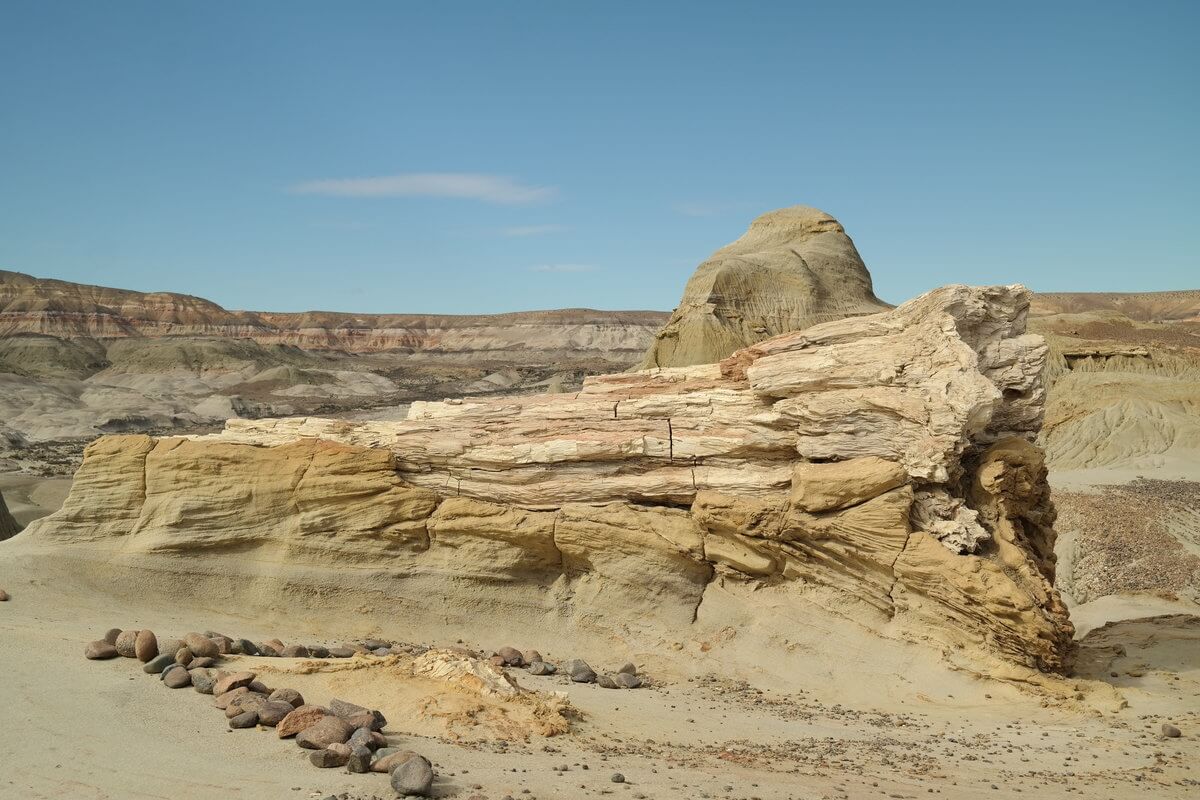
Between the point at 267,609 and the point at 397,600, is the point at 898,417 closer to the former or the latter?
the point at 397,600

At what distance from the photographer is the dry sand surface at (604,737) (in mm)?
6781

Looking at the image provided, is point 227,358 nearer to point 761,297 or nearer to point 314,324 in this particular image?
point 314,324

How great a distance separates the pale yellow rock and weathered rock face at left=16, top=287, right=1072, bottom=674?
28 millimetres

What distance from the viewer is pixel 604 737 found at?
8375 millimetres

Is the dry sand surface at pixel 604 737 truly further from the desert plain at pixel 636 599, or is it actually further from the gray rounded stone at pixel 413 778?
the gray rounded stone at pixel 413 778

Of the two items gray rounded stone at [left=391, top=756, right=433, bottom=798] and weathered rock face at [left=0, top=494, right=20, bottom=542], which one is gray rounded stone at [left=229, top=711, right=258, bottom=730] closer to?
gray rounded stone at [left=391, top=756, right=433, bottom=798]

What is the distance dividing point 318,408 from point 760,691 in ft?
216

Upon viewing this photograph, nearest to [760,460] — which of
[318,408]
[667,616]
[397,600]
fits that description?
[667,616]

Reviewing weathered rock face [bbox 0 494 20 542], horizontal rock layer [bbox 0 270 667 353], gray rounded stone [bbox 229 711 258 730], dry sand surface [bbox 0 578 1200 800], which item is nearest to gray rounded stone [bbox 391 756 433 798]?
dry sand surface [bbox 0 578 1200 800]

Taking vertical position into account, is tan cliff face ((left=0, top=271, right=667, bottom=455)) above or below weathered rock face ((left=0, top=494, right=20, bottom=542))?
above

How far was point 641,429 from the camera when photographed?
12727 millimetres

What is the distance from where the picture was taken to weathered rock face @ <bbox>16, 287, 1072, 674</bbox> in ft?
37.2

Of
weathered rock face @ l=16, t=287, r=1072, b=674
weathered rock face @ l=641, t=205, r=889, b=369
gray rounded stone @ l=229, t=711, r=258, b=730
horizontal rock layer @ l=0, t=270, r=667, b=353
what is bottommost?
gray rounded stone @ l=229, t=711, r=258, b=730

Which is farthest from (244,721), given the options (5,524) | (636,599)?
(5,524)
